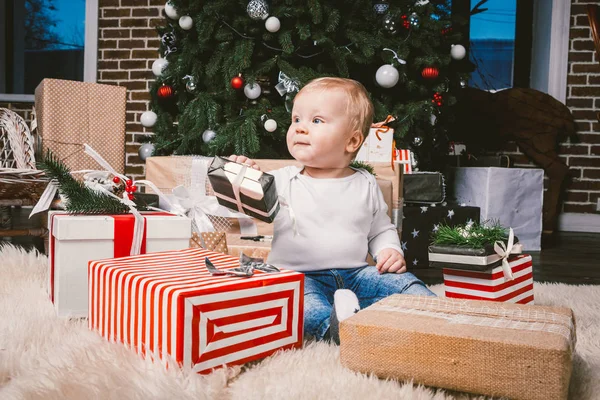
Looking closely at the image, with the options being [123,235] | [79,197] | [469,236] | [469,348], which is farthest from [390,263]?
[79,197]

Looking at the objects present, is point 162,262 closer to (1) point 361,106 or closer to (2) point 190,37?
(1) point 361,106

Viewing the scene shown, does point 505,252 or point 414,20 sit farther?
Result: point 414,20

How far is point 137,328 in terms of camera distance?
0.90m

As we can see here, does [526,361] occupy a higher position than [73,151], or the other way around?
[73,151]

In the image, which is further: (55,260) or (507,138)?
(507,138)

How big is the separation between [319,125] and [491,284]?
50cm

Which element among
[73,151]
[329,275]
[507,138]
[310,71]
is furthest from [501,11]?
[329,275]

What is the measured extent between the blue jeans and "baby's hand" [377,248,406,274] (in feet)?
0.04

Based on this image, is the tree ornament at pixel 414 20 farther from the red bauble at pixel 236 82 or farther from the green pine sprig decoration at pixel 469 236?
the green pine sprig decoration at pixel 469 236

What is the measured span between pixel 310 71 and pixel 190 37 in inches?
27.1

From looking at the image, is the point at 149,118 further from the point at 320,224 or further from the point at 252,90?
the point at 320,224

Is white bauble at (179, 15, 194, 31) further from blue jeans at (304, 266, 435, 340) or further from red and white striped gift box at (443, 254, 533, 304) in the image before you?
red and white striped gift box at (443, 254, 533, 304)

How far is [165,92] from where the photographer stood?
2.88 metres

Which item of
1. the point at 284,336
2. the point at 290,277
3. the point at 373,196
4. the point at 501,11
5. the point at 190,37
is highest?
the point at 501,11
